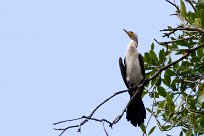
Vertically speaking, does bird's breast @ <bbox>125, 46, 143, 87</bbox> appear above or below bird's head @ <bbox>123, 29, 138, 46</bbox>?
below

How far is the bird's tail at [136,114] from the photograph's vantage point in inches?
251

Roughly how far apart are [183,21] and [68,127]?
190 centimetres

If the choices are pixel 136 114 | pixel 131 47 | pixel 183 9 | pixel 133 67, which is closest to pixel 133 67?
pixel 133 67

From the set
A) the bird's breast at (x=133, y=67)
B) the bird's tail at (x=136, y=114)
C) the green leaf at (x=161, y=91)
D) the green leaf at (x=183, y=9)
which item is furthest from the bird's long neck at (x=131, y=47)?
the green leaf at (x=183, y=9)

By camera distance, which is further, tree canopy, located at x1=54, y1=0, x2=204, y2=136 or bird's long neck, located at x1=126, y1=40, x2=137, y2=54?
bird's long neck, located at x1=126, y1=40, x2=137, y2=54

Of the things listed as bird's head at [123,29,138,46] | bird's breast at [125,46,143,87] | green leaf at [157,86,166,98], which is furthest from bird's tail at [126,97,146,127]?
bird's head at [123,29,138,46]

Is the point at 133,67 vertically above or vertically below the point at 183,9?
below

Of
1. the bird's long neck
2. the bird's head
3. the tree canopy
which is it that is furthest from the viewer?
the bird's head

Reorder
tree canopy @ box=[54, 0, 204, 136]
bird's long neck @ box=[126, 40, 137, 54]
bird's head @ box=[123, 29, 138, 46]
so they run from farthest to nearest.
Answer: bird's head @ box=[123, 29, 138, 46]
bird's long neck @ box=[126, 40, 137, 54]
tree canopy @ box=[54, 0, 204, 136]

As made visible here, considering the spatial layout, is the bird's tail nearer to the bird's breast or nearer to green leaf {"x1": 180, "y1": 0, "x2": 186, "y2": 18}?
the bird's breast

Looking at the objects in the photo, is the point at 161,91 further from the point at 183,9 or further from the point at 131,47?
the point at 131,47

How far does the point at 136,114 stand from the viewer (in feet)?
21.2

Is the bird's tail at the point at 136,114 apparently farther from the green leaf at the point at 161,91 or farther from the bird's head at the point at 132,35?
the bird's head at the point at 132,35

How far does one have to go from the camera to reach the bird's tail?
6371 mm
